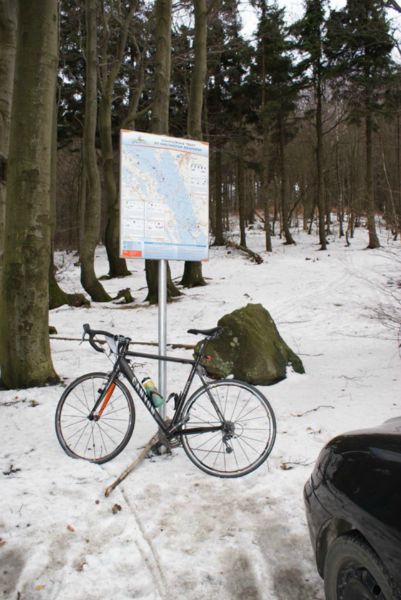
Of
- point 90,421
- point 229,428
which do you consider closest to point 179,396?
point 229,428

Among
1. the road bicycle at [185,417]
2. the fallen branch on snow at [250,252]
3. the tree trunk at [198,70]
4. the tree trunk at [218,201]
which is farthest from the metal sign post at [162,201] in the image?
the tree trunk at [218,201]

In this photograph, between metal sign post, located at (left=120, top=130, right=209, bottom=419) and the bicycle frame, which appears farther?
metal sign post, located at (left=120, top=130, right=209, bottom=419)

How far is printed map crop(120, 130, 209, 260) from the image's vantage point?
4.14 m

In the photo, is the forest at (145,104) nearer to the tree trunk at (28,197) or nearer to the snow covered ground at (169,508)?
the tree trunk at (28,197)

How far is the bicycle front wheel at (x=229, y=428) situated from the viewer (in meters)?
3.80

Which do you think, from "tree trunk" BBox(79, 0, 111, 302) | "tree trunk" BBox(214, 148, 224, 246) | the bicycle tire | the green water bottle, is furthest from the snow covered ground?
"tree trunk" BBox(214, 148, 224, 246)

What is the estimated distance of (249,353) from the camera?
621 cm

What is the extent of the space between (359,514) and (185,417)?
7.04ft

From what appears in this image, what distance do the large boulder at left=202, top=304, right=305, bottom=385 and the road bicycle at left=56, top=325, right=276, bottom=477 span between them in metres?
1.80

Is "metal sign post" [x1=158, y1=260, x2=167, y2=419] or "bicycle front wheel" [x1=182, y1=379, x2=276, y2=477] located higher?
"metal sign post" [x1=158, y1=260, x2=167, y2=419]

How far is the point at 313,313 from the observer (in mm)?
11484

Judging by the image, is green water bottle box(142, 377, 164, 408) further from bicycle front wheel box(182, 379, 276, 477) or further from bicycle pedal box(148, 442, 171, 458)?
bicycle pedal box(148, 442, 171, 458)

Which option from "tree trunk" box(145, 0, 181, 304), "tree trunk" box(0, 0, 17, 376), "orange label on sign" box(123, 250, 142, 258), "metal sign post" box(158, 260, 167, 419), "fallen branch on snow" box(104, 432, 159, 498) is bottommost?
"fallen branch on snow" box(104, 432, 159, 498)

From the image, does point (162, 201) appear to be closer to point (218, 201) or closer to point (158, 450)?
point (158, 450)
